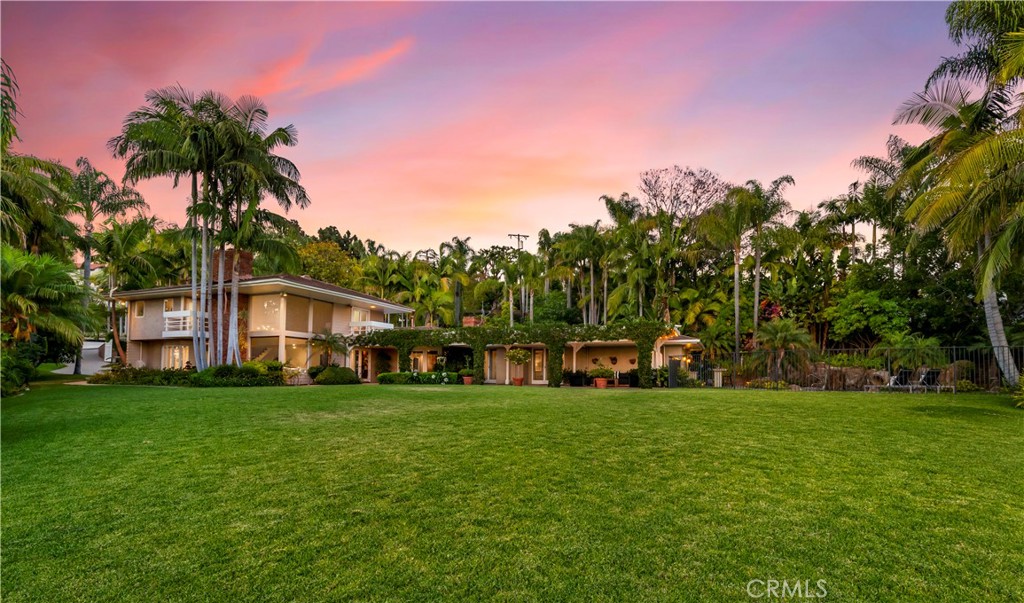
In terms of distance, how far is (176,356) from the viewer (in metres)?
29.6

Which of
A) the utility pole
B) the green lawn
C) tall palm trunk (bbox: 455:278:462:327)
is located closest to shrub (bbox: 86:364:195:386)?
the green lawn

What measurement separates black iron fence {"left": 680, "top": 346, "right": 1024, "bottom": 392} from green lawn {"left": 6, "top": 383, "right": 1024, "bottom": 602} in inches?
428

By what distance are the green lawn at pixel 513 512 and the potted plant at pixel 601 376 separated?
15.7 meters

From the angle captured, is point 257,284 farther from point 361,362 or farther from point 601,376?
point 601,376

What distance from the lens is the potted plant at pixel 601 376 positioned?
2450 centimetres

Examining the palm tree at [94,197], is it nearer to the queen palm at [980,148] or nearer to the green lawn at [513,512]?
the green lawn at [513,512]

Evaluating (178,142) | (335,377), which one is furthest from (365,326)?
(178,142)

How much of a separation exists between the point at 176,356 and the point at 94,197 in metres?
11.9

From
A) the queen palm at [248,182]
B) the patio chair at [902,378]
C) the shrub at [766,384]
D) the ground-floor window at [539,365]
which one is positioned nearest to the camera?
the patio chair at [902,378]

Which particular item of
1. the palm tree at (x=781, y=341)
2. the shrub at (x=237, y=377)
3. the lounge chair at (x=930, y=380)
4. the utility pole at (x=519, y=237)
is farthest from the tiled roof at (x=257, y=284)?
the utility pole at (x=519, y=237)

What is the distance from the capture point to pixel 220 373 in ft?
70.8

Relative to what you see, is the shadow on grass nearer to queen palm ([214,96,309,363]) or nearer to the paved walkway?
queen palm ([214,96,309,363])

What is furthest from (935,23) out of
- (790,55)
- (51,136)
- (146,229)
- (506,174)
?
(146,229)

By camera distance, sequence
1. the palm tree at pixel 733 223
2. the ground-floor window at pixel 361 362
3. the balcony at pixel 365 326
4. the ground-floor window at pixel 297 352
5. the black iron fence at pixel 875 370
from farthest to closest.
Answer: the ground-floor window at pixel 361 362, the balcony at pixel 365 326, the palm tree at pixel 733 223, the ground-floor window at pixel 297 352, the black iron fence at pixel 875 370
